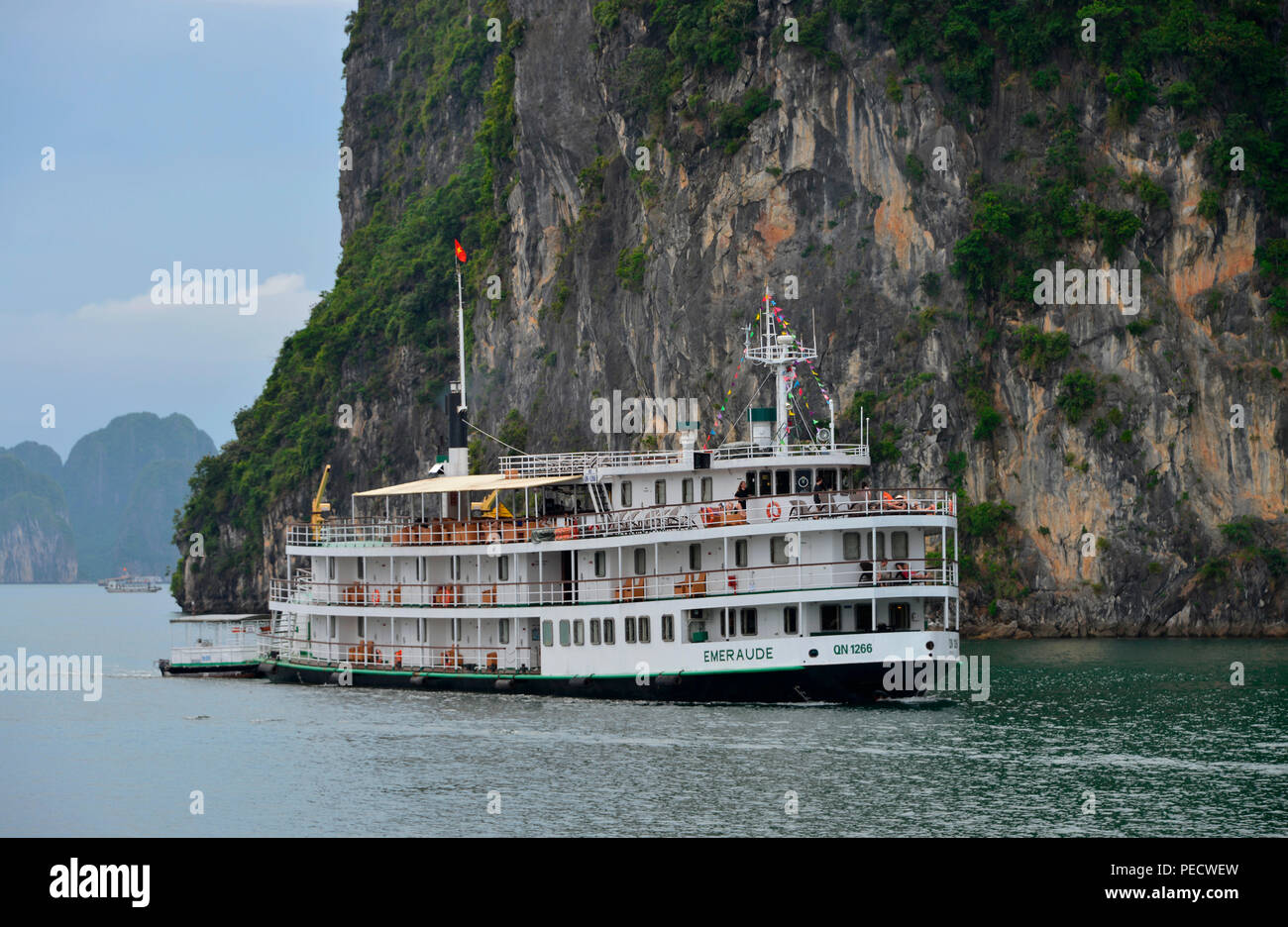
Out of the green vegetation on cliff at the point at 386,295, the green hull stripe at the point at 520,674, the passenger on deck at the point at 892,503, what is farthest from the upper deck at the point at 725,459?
the green vegetation on cliff at the point at 386,295

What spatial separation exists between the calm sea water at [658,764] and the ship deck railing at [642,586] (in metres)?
3.32

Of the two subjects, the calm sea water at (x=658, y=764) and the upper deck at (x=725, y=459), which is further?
the upper deck at (x=725, y=459)

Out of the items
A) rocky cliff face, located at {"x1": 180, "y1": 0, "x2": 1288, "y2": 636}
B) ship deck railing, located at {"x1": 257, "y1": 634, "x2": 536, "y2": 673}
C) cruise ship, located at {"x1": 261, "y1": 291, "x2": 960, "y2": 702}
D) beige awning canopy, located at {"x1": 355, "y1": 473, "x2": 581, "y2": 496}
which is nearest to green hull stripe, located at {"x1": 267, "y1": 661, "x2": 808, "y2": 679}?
cruise ship, located at {"x1": 261, "y1": 291, "x2": 960, "y2": 702}

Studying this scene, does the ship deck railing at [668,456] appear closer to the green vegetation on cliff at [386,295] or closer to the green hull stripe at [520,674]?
the green hull stripe at [520,674]

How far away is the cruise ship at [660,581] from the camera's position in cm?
4600

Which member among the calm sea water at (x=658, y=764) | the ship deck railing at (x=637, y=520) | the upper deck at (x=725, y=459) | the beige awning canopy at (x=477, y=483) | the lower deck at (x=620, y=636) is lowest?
→ the calm sea water at (x=658, y=764)

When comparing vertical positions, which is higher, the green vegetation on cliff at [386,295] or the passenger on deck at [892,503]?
the green vegetation on cliff at [386,295]

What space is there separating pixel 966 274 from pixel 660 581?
43.0 metres

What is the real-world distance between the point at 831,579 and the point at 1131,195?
46.8 metres

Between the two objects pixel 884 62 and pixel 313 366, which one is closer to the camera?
pixel 884 62

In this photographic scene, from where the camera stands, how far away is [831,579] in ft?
151

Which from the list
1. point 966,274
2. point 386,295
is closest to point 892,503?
point 966,274
